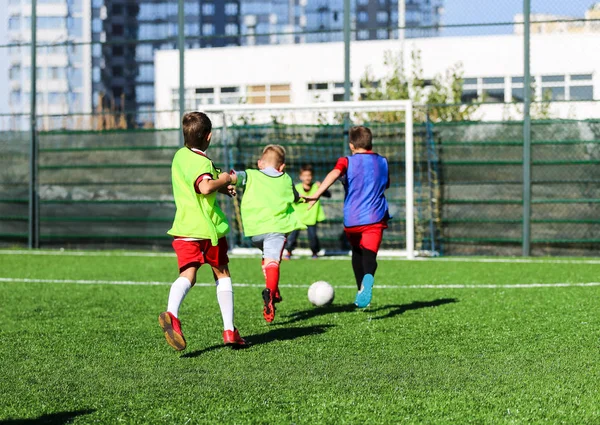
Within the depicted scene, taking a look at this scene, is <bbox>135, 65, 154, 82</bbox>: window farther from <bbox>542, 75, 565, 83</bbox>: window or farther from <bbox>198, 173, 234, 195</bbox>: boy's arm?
<bbox>198, 173, 234, 195</bbox>: boy's arm

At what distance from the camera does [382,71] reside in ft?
75.7

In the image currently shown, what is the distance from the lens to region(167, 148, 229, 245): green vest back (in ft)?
19.0

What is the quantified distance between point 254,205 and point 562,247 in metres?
8.60

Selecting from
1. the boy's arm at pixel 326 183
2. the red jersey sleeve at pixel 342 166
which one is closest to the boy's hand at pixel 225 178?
the boy's arm at pixel 326 183

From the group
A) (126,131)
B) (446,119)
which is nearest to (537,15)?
(446,119)

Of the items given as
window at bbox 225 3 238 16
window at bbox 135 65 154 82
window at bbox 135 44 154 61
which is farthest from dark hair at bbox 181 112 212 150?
window at bbox 225 3 238 16

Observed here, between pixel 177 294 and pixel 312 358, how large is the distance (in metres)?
0.92

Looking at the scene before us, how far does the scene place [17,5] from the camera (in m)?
95.9

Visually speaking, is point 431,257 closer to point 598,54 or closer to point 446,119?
point 446,119

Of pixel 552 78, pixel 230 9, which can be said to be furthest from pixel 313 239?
pixel 230 9

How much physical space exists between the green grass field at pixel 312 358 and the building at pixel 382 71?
6.45 meters

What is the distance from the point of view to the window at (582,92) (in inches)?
588

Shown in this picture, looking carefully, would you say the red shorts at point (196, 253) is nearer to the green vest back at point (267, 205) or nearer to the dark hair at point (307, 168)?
the green vest back at point (267, 205)

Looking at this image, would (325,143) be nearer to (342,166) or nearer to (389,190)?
(389,190)
